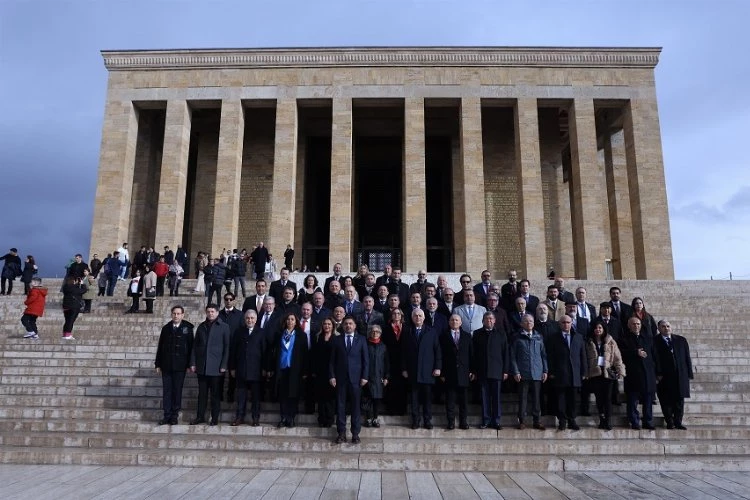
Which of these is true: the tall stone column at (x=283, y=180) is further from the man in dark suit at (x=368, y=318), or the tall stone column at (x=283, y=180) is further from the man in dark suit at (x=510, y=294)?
the man in dark suit at (x=368, y=318)

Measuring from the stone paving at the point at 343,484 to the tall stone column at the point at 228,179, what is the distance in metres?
15.6

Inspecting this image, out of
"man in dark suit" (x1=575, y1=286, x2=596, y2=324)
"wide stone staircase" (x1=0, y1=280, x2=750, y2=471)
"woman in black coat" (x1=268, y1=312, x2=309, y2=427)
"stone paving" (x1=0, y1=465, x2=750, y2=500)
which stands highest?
"man in dark suit" (x1=575, y1=286, x2=596, y2=324)

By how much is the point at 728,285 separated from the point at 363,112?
51.5ft

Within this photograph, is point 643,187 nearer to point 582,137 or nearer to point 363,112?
point 582,137

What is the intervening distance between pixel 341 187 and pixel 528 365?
14892 millimetres

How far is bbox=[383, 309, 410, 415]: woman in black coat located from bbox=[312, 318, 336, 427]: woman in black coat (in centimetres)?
81

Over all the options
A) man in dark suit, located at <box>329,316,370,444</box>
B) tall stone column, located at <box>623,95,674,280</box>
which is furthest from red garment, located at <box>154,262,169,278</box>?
tall stone column, located at <box>623,95,674,280</box>

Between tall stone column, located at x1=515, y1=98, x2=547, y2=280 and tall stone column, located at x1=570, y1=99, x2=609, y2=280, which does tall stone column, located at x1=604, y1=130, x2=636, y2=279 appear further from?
tall stone column, located at x1=515, y1=98, x2=547, y2=280

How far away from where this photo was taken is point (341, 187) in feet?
68.7

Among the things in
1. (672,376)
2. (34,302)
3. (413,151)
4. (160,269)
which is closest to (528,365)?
(672,376)

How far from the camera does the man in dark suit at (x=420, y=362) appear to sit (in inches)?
269

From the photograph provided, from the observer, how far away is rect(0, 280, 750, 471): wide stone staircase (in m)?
5.77

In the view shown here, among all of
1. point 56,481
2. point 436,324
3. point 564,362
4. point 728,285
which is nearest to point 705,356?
point 564,362

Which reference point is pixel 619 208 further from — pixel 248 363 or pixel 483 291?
pixel 248 363
